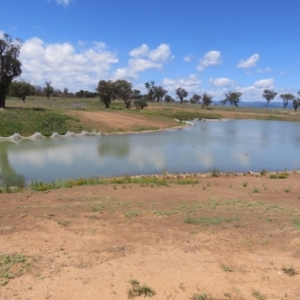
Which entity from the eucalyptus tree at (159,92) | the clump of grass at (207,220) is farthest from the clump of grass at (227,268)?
the eucalyptus tree at (159,92)

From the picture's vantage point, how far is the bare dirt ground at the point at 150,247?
4594 mm

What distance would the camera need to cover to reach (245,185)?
508 inches

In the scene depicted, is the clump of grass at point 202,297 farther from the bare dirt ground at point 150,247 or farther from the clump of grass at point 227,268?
the clump of grass at point 227,268

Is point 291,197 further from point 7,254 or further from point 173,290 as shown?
point 7,254

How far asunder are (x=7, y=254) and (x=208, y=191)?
25.6ft

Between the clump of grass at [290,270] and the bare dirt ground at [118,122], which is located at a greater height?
the bare dirt ground at [118,122]

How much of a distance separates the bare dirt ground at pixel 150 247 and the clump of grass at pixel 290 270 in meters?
0.02

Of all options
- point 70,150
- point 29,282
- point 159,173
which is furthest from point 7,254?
point 70,150

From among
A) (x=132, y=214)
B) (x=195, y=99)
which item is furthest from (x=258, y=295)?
(x=195, y=99)

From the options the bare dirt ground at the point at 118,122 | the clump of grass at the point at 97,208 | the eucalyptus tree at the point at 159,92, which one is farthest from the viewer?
the eucalyptus tree at the point at 159,92

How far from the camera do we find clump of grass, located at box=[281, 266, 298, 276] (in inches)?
197

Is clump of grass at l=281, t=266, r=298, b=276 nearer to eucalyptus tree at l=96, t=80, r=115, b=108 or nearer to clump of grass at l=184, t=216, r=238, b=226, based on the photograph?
clump of grass at l=184, t=216, r=238, b=226

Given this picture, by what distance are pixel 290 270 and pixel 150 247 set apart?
8.05 feet

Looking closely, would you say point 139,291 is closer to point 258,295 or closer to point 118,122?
point 258,295
